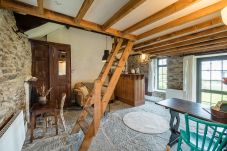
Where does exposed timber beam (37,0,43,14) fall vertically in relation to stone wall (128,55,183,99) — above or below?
above

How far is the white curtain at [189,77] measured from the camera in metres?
4.59

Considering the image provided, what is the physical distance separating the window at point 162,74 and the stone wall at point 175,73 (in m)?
0.35

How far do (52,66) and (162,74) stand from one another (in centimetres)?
494

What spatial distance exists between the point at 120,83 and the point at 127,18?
4.01 metres

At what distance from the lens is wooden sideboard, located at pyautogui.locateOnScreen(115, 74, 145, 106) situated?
4.91 m

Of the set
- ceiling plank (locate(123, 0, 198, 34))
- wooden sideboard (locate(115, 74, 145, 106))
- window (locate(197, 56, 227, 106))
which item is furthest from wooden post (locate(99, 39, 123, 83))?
window (locate(197, 56, 227, 106))

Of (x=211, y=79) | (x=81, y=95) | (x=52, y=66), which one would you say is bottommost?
(x=81, y=95)

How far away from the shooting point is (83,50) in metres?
5.48

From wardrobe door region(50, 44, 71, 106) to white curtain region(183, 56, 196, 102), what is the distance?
4.49 meters

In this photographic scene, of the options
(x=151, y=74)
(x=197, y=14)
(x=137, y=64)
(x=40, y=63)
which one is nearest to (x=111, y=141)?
(x=197, y=14)

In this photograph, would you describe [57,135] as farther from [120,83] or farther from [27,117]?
[120,83]

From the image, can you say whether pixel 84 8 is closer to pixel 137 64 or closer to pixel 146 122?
pixel 146 122

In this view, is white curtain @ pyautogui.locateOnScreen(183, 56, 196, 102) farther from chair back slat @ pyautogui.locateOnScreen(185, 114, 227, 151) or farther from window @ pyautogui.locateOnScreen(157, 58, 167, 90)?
chair back slat @ pyautogui.locateOnScreen(185, 114, 227, 151)

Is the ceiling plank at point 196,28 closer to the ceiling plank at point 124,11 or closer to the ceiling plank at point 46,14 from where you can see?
the ceiling plank at point 46,14
